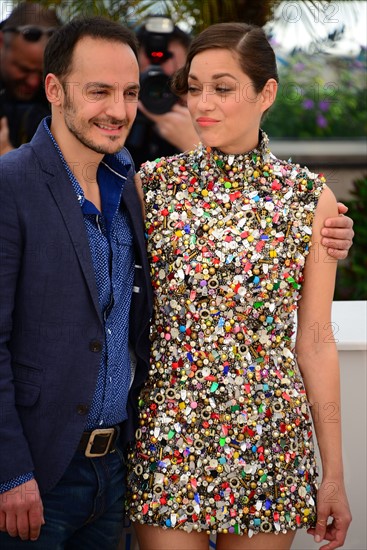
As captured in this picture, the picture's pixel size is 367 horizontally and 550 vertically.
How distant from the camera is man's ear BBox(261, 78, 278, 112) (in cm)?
241

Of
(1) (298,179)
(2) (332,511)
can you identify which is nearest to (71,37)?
(1) (298,179)

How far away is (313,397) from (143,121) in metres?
2.47

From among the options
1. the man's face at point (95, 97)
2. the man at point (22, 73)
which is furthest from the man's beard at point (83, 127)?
the man at point (22, 73)

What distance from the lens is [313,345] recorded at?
2.46 meters

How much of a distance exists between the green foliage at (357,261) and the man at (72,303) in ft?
13.8

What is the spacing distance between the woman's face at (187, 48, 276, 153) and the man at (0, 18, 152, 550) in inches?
6.6

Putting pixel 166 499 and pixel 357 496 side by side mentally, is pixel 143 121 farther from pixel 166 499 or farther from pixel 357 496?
pixel 166 499

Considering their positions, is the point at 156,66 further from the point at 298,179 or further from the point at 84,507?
the point at 84,507

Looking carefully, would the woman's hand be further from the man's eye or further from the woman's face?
the man's eye

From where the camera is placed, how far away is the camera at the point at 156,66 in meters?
4.36

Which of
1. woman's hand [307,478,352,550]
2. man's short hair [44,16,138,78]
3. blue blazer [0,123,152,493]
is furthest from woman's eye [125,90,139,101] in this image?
woman's hand [307,478,352,550]

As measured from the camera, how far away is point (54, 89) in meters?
2.24

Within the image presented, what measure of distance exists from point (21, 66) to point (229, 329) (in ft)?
8.52

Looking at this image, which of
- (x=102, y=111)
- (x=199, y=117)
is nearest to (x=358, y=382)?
(x=199, y=117)
